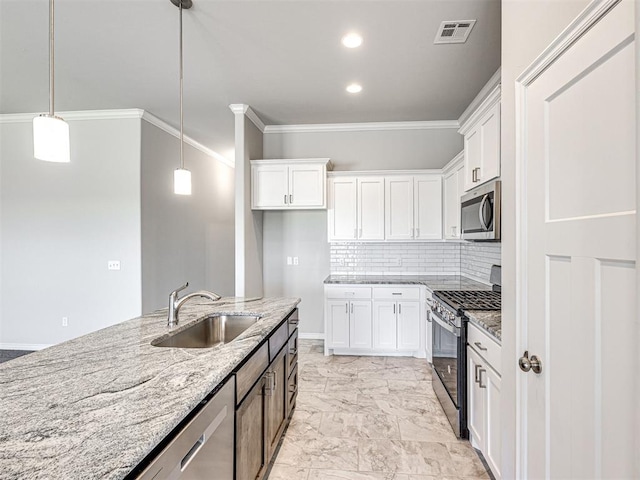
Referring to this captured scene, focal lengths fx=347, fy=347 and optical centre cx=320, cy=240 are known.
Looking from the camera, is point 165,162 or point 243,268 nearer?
point 243,268

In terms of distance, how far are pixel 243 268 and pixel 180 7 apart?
2.51 meters

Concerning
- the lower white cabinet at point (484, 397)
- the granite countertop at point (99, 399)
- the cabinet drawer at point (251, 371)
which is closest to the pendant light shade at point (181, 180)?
the granite countertop at point (99, 399)

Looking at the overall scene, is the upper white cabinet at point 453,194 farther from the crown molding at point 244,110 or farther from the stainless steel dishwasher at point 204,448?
the stainless steel dishwasher at point 204,448

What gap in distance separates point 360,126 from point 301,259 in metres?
1.92

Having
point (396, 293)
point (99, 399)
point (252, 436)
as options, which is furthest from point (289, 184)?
point (99, 399)

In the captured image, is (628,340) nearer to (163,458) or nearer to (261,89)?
(163,458)

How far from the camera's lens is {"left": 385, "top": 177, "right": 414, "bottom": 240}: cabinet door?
13.7 feet

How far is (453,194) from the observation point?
3717mm

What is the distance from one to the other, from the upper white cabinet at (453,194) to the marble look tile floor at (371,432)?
1.53m

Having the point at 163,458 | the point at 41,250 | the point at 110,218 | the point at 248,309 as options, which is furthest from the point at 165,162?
the point at 163,458

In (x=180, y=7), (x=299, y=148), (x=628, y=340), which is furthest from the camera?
(x=299, y=148)

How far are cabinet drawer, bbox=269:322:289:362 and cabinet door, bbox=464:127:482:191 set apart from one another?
73.7 inches

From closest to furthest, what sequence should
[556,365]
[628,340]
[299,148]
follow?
[628,340] < [556,365] < [299,148]

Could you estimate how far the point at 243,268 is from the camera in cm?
396
